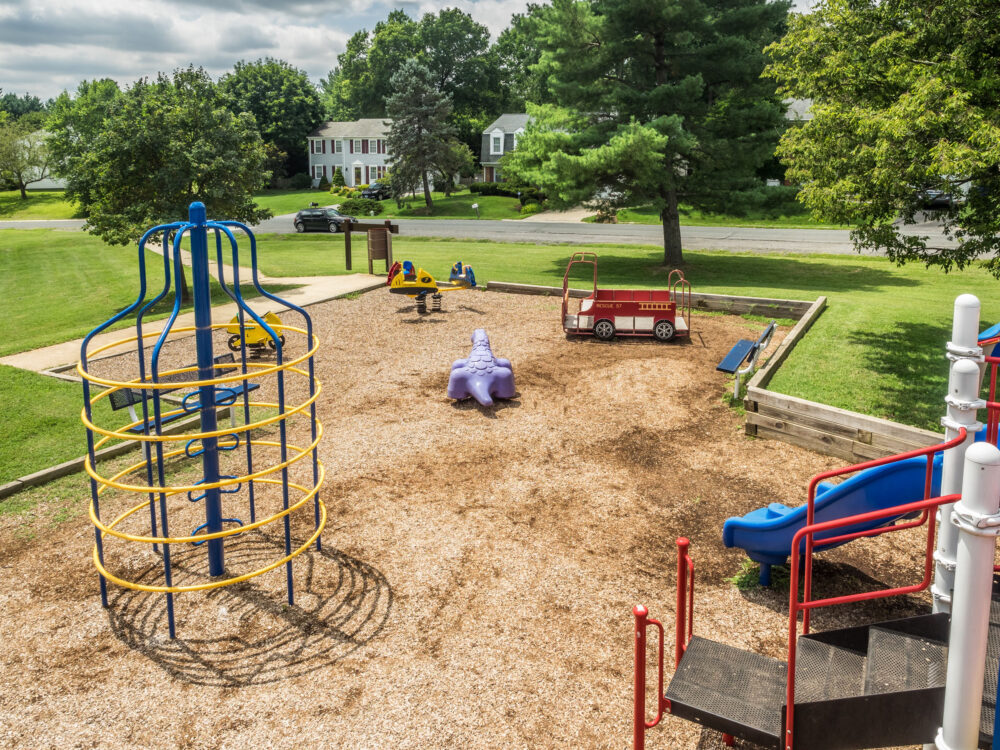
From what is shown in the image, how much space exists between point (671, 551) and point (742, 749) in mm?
2656

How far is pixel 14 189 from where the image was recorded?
77.5m

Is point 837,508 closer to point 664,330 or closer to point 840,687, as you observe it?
point 840,687

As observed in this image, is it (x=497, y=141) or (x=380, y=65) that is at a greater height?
(x=380, y=65)

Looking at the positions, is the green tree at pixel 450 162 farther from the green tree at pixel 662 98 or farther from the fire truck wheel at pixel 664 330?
the fire truck wheel at pixel 664 330

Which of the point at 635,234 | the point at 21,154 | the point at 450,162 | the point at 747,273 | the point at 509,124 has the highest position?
the point at 509,124

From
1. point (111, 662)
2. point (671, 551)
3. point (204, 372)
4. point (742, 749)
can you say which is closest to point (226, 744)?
A: point (111, 662)

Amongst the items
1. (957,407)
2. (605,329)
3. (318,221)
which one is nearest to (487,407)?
(605,329)

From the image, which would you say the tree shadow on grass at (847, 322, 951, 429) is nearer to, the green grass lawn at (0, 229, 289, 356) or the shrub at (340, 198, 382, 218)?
the green grass lawn at (0, 229, 289, 356)

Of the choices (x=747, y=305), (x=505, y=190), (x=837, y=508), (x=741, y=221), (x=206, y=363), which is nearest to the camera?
(x=837, y=508)

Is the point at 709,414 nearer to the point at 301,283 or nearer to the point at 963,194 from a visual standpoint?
the point at 963,194

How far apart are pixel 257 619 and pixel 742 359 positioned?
8.96 metres

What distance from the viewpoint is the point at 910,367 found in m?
12.6

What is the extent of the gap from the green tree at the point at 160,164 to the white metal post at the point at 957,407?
20.0m

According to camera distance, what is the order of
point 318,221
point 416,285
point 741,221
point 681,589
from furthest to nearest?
point 318,221 < point 741,221 < point 416,285 < point 681,589
